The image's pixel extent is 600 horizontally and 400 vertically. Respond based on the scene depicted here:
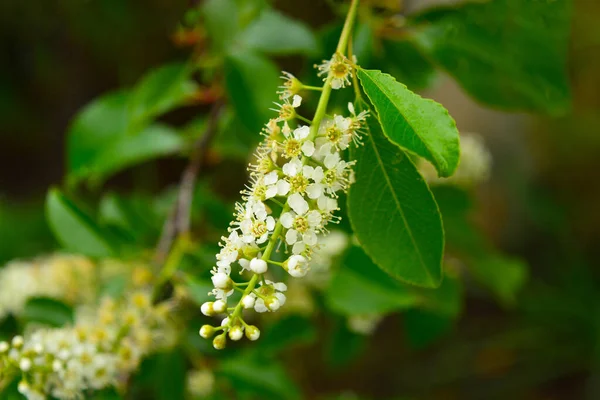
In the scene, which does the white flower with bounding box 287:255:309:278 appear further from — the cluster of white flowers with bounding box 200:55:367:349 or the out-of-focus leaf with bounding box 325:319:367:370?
the out-of-focus leaf with bounding box 325:319:367:370

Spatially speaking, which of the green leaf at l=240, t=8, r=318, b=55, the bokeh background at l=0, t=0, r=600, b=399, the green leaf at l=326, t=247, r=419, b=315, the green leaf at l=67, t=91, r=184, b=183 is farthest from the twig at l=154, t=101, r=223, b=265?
the bokeh background at l=0, t=0, r=600, b=399

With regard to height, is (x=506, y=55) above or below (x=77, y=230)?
above

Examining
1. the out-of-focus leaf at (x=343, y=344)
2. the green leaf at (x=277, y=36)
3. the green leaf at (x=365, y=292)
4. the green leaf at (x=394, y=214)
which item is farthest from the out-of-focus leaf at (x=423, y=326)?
the green leaf at (x=394, y=214)

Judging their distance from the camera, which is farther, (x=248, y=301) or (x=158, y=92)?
(x=158, y=92)

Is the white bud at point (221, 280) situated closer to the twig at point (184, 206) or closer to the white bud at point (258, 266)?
the white bud at point (258, 266)

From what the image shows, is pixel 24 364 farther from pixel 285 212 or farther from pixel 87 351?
pixel 285 212

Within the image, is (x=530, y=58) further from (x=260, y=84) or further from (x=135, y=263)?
(x=135, y=263)

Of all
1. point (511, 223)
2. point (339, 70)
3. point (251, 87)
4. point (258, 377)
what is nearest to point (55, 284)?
point (258, 377)
